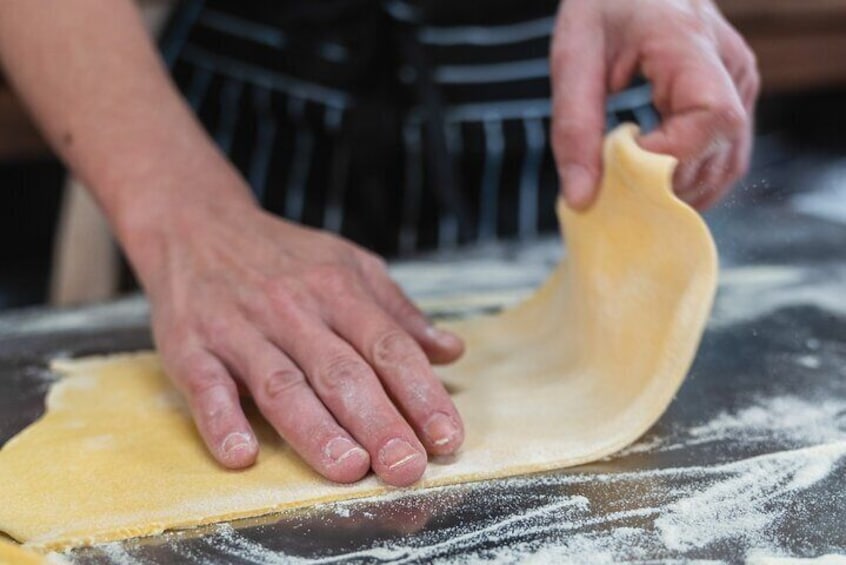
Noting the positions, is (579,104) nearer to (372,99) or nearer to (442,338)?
(442,338)

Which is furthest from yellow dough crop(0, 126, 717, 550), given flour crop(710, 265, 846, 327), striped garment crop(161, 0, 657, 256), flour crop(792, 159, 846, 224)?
flour crop(792, 159, 846, 224)

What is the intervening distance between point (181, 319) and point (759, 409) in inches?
19.7

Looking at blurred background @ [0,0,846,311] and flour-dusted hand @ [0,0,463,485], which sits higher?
flour-dusted hand @ [0,0,463,485]

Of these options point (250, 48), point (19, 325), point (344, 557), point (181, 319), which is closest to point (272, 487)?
point (344, 557)

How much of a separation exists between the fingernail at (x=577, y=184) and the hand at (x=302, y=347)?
0.60 ft

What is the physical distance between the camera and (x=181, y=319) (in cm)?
81

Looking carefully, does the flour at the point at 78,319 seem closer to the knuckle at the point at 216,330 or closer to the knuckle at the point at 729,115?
the knuckle at the point at 216,330

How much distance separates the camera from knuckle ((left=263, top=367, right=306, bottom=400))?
2.32 feet

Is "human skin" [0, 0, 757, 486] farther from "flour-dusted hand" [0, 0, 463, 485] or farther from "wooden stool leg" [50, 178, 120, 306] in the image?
"wooden stool leg" [50, 178, 120, 306]

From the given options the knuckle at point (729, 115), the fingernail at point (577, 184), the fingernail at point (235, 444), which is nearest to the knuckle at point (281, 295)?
the fingernail at point (235, 444)

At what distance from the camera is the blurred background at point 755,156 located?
1371mm

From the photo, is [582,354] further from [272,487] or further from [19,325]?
[19,325]

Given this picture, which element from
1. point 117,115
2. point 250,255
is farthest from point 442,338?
point 117,115

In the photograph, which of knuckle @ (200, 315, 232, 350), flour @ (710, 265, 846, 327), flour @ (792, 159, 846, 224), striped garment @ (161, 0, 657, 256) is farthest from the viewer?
flour @ (792, 159, 846, 224)
